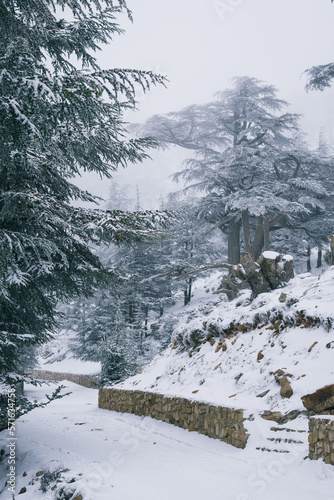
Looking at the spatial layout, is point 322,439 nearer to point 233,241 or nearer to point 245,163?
point 245,163

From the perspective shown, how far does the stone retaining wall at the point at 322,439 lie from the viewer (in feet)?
11.2

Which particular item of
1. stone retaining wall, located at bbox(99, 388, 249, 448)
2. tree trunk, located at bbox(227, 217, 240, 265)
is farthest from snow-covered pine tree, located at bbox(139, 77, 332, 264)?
stone retaining wall, located at bbox(99, 388, 249, 448)

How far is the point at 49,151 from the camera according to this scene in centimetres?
662

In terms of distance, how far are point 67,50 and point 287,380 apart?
697 centimetres

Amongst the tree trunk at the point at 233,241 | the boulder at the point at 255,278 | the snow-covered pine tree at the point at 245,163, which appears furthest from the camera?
the tree trunk at the point at 233,241

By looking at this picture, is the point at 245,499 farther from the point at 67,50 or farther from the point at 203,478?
the point at 67,50

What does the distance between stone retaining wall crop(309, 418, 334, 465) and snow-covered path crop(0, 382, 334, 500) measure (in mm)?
94

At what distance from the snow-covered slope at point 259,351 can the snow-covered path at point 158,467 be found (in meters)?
0.78

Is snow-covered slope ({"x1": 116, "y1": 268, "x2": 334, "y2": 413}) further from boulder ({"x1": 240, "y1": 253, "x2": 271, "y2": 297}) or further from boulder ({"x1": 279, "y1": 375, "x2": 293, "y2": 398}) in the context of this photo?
boulder ({"x1": 240, "y1": 253, "x2": 271, "y2": 297})

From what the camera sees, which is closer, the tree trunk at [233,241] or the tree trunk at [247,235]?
the tree trunk at [247,235]

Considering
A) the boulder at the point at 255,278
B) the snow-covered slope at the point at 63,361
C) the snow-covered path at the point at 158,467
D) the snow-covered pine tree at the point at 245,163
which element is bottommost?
the snow-covered slope at the point at 63,361

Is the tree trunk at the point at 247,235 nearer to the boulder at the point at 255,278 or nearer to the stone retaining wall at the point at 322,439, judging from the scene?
the boulder at the point at 255,278

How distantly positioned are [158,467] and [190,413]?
1720 mm

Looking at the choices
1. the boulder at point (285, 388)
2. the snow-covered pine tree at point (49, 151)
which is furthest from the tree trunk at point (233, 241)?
the boulder at point (285, 388)
